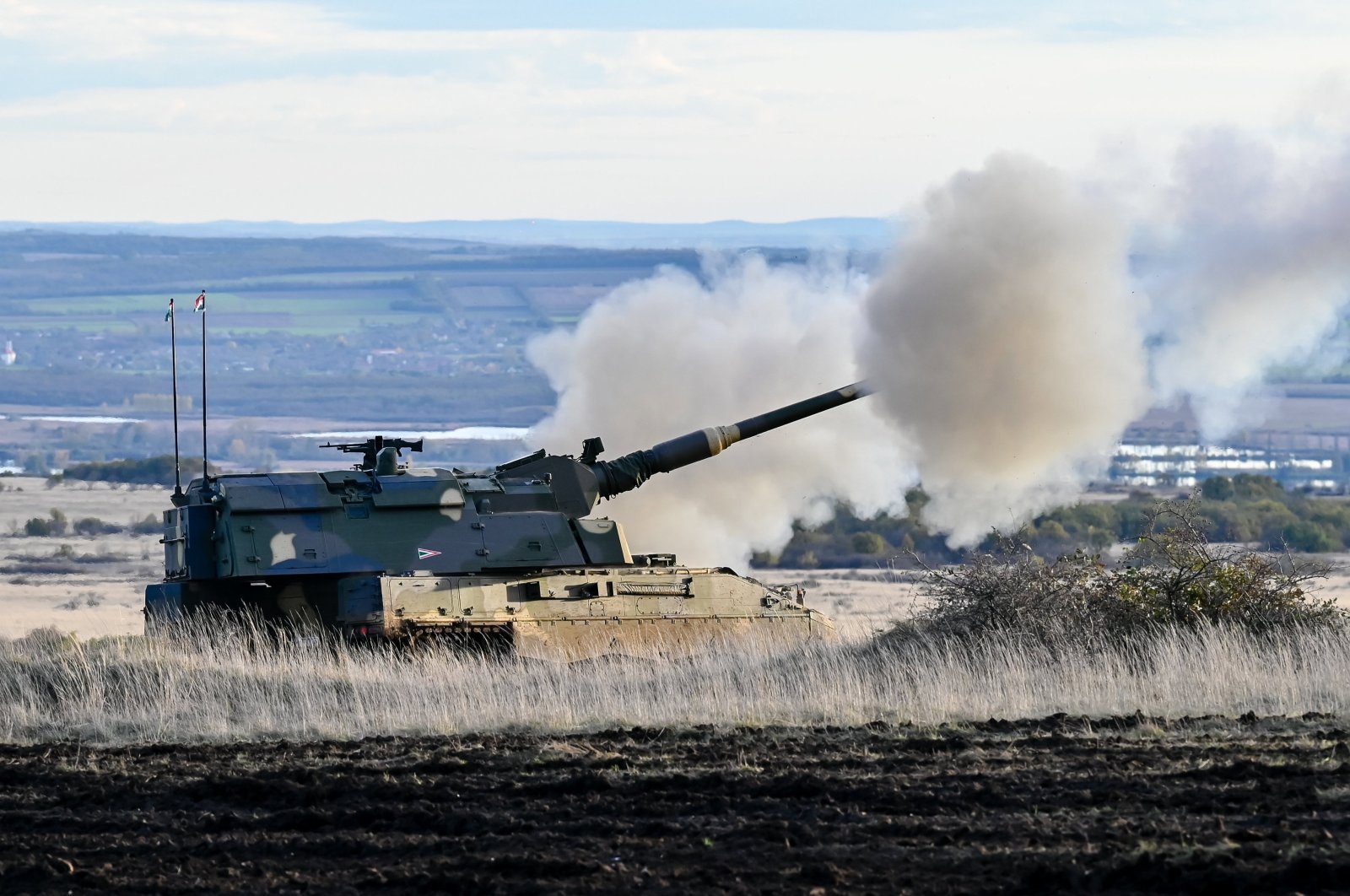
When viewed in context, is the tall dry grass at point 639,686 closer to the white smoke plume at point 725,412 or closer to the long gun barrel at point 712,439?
the long gun barrel at point 712,439

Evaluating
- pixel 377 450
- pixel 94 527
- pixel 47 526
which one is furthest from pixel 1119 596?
pixel 47 526

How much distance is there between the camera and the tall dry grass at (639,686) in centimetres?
1566

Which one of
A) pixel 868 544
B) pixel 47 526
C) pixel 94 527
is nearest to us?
pixel 868 544

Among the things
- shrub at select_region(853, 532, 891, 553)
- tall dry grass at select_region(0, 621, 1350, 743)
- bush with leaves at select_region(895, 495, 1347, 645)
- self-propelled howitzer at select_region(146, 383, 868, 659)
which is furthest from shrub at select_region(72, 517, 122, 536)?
bush with leaves at select_region(895, 495, 1347, 645)

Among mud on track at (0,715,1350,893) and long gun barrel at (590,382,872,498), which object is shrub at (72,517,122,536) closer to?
long gun barrel at (590,382,872,498)

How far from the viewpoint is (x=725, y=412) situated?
115 feet

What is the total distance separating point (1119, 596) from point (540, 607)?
198 inches

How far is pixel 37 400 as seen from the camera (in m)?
157

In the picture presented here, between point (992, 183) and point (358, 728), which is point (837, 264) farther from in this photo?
point (358, 728)

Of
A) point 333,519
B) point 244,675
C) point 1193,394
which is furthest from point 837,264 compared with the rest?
point 244,675

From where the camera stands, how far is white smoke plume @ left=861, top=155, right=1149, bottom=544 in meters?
24.3

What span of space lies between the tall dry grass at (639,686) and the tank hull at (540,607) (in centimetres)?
34

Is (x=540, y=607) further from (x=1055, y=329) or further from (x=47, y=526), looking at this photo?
(x=47, y=526)

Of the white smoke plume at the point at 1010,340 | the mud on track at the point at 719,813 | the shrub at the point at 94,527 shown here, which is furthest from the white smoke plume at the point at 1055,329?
the shrub at the point at 94,527
